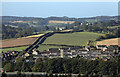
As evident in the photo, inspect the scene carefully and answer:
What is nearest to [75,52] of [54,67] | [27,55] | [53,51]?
[53,51]

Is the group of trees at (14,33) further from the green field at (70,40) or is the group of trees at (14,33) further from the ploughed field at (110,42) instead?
the ploughed field at (110,42)

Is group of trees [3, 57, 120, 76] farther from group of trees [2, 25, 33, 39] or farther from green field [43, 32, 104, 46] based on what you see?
group of trees [2, 25, 33, 39]

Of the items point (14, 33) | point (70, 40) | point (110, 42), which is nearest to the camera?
point (110, 42)

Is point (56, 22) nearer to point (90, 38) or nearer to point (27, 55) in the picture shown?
point (90, 38)

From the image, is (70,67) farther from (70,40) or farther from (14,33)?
(14,33)

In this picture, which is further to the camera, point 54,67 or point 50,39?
point 50,39

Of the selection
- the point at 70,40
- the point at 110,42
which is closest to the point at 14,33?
the point at 70,40

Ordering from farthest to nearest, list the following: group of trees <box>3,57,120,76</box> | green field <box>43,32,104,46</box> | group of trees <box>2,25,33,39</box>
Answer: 1. group of trees <box>2,25,33,39</box>
2. green field <box>43,32,104,46</box>
3. group of trees <box>3,57,120,76</box>

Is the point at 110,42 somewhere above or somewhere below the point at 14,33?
below

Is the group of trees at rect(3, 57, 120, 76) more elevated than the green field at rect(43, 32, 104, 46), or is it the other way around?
the group of trees at rect(3, 57, 120, 76)

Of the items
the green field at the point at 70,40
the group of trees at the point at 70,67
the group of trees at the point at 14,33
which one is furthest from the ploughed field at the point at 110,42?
the group of trees at the point at 70,67

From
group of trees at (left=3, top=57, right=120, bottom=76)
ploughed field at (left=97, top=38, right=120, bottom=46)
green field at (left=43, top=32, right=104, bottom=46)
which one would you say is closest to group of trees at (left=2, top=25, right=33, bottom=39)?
green field at (left=43, top=32, right=104, bottom=46)
